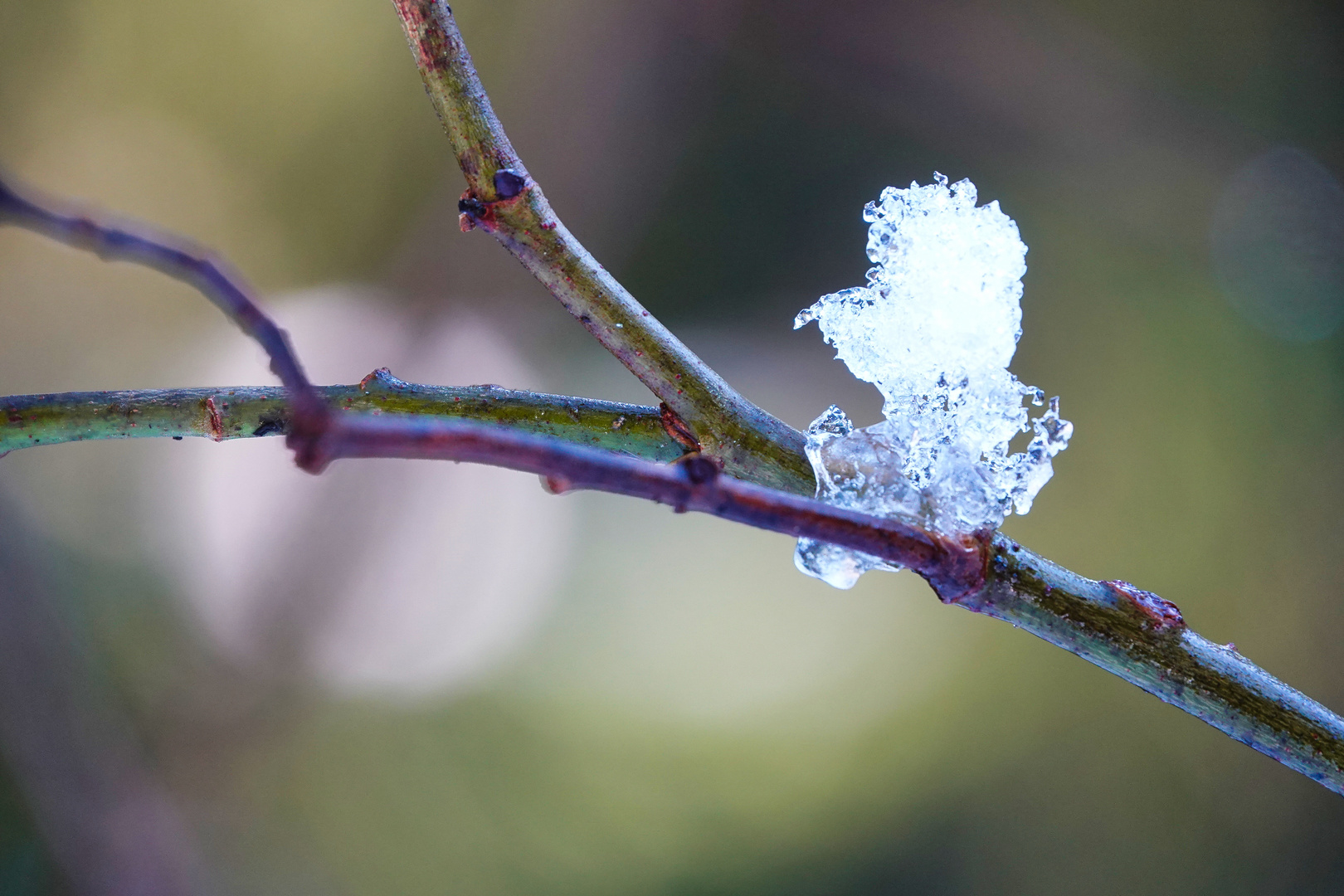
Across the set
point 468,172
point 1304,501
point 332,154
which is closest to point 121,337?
point 332,154

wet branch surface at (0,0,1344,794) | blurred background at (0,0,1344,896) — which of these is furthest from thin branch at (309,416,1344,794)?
blurred background at (0,0,1344,896)

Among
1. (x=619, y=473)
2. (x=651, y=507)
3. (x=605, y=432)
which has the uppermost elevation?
(x=651, y=507)

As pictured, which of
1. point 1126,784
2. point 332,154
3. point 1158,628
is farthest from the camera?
point 332,154

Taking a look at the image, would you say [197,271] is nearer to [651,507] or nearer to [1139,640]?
[1139,640]

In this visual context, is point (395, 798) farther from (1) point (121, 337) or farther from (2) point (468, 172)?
(2) point (468, 172)

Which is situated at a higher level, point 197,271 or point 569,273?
point 569,273

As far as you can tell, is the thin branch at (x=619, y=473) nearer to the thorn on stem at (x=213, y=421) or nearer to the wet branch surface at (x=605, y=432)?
the wet branch surface at (x=605, y=432)

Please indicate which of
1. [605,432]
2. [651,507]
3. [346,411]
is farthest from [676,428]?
[651,507]
